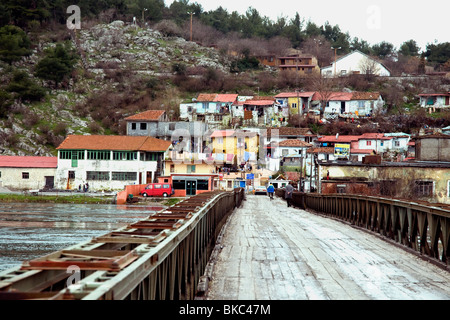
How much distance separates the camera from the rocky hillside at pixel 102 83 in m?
77.8

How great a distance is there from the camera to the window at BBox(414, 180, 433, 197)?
41062 mm

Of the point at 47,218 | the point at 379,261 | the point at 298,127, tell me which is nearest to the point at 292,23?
the point at 298,127

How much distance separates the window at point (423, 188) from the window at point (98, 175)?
3664 centimetres

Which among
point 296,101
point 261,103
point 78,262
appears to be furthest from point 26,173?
point 78,262

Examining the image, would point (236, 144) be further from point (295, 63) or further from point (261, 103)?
point (295, 63)

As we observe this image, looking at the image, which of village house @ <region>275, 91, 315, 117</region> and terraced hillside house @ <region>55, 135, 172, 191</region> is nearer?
terraced hillside house @ <region>55, 135, 172, 191</region>

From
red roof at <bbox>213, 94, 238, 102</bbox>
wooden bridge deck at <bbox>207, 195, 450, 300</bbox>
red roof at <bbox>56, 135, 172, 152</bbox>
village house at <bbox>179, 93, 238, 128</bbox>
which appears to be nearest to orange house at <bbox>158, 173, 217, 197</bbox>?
red roof at <bbox>56, 135, 172, 152</bbox>

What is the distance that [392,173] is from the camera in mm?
42094

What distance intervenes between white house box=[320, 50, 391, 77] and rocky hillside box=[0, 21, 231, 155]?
79.5ft

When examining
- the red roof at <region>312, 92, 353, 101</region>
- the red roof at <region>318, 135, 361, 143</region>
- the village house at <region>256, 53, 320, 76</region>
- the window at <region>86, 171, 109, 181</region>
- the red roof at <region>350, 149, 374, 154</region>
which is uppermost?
the village house at <region>256, 53, 320, 76</region>

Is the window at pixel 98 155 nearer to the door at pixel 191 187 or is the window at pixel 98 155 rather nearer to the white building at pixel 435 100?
the door at pixel 191 187

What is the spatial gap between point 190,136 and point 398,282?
70.7 meters

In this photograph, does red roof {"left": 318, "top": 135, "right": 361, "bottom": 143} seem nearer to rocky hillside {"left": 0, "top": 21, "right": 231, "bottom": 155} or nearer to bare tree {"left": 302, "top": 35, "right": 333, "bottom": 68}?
rocky hillside {"left": 0, "top": 21, "right": 231, "bottom": 155}

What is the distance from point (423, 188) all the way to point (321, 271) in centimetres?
3543
